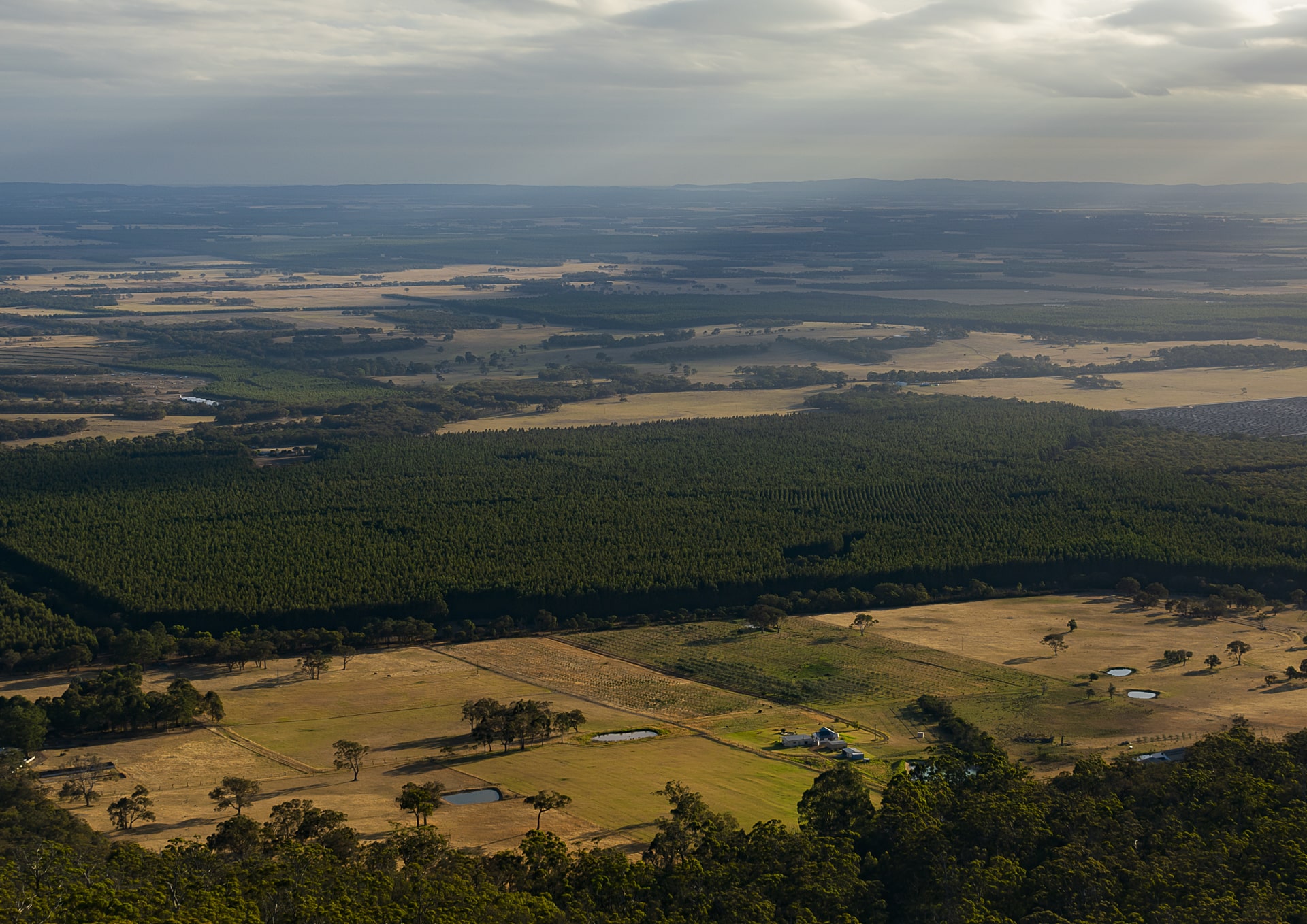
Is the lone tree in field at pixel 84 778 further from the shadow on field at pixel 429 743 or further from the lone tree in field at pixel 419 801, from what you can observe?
the lone tree in field at pixel 419 801

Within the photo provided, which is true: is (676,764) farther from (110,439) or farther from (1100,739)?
(110,439)

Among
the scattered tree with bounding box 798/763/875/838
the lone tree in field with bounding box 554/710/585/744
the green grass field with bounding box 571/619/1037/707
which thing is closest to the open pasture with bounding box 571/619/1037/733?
the green grass field with bounding box 571/619/1037/707

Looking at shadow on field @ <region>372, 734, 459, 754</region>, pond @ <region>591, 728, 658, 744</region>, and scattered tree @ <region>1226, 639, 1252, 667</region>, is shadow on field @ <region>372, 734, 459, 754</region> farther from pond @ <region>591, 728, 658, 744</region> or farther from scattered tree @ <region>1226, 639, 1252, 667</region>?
scattered tree @ <region>1226, 639, 1252, 667</region>

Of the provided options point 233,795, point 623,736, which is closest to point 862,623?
point 623,736

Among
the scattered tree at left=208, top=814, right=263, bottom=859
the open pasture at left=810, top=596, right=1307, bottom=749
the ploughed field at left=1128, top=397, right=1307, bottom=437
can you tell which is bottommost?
the open pasture at left=810, top=596, right=1307, bottom=749

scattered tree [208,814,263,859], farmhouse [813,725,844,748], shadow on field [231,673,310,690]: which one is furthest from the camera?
shadow on field [231,673,310,690]

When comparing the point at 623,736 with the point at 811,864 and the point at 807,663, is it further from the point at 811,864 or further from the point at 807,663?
the point at 811,864

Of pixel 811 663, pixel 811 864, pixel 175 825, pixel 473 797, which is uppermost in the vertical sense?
pixel 811 864
